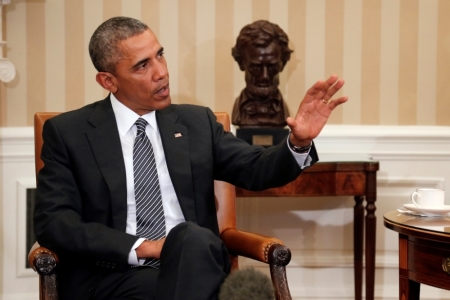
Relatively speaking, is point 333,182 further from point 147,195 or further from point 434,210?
point 147,195

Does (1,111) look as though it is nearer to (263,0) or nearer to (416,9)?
(263,0)

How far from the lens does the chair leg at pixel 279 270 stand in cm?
221

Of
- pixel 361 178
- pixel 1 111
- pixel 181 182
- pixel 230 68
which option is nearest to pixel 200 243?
pixel 181 182

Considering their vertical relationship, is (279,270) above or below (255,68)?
below

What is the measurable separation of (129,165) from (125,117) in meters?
0.20

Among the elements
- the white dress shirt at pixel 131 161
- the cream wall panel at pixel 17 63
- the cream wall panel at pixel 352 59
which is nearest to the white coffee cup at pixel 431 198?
the white dress shirt at pixel 131 161

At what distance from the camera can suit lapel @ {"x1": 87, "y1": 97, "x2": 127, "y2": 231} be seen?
237 centimetres

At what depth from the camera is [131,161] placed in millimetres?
2445

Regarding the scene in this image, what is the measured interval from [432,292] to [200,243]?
243 cm

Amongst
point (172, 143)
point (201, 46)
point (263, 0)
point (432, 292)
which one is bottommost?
point (432, 292)

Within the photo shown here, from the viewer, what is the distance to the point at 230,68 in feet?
12.8

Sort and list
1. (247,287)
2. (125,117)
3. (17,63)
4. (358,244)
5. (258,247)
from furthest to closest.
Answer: (17,63)
(358,244)
(125,117)
(258,247)
(247,287)

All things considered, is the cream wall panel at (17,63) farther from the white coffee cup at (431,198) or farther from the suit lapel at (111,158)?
the white coffee cup at (431,198)

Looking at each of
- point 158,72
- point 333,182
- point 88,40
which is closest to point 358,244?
point 333,182
